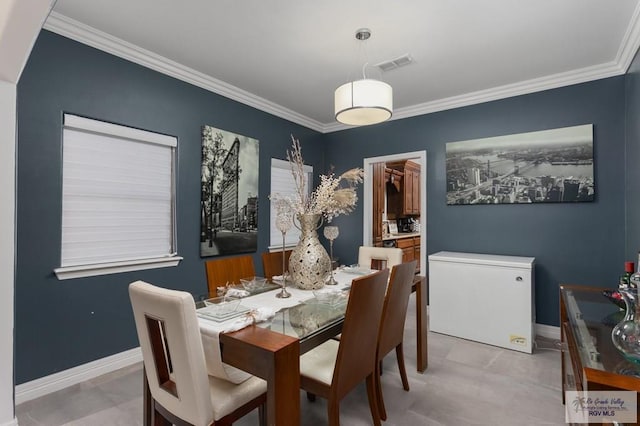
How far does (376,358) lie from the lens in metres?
1.82

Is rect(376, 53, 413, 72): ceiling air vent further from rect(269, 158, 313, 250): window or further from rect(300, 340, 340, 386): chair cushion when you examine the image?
rect(300, 340, 340, 386): chair cushion

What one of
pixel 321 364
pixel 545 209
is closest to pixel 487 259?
pixel 545 209

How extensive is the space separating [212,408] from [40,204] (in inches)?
77.5

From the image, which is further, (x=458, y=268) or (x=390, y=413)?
(x=458, y=268)

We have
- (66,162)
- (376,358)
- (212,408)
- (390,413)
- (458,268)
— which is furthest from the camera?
(458,268)

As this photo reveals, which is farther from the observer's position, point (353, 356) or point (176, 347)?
point (353, 356)

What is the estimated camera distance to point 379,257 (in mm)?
2852

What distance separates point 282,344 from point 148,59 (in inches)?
109

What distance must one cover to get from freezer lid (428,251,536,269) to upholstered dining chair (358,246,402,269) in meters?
0.84

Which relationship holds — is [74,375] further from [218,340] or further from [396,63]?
[396,63]

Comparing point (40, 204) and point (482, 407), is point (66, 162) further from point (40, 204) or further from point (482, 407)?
point (482, 407)

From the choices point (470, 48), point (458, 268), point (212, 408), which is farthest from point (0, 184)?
point (458, 268)

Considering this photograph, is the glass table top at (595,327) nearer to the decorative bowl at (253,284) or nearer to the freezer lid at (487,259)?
the freezer lid at (487,259)

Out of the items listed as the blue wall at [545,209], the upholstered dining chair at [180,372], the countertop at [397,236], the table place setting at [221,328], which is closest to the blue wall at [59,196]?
the upholstered dining chair at [180,372]
